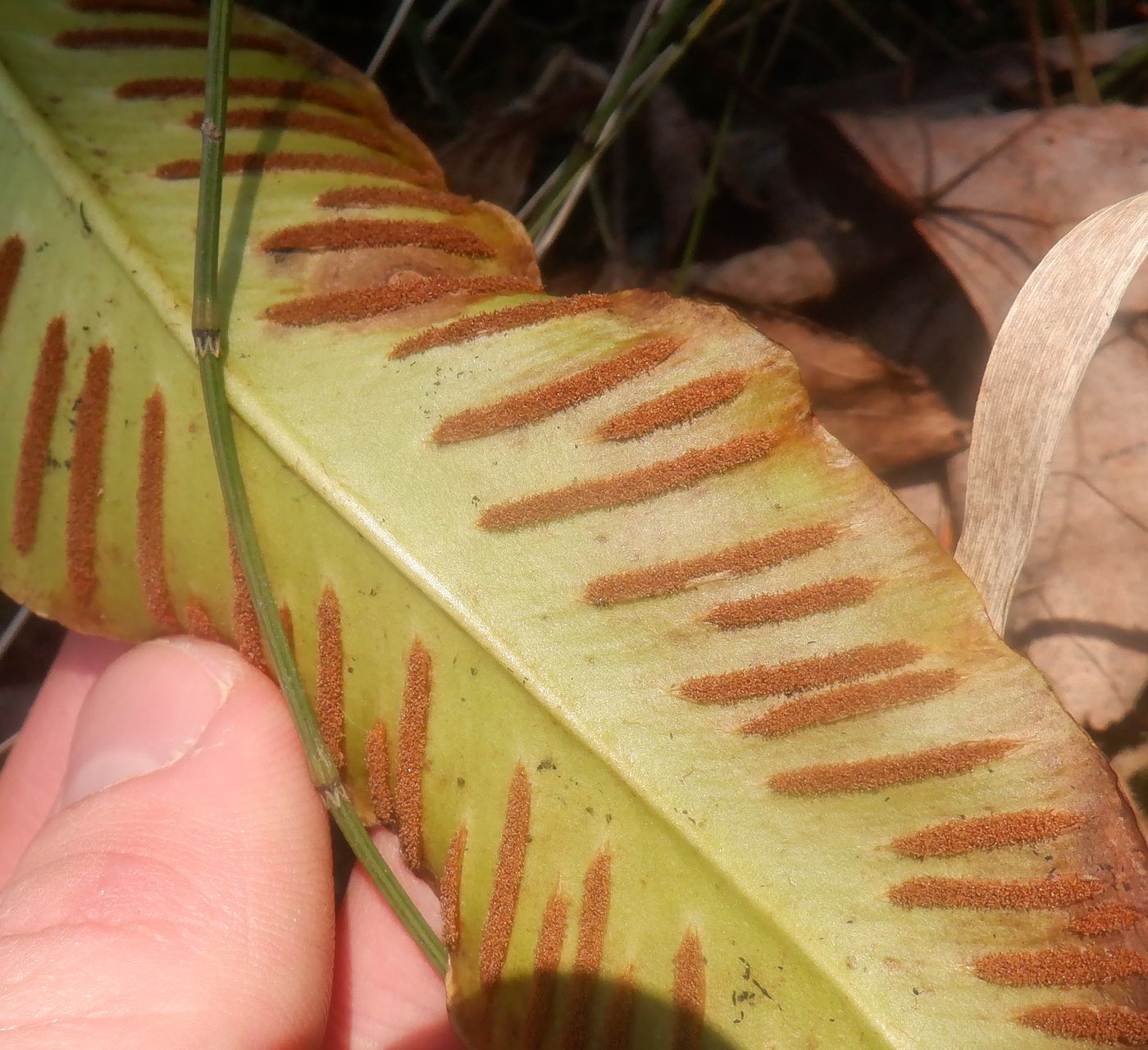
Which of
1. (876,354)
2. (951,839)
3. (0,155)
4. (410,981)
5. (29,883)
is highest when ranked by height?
(0,155)

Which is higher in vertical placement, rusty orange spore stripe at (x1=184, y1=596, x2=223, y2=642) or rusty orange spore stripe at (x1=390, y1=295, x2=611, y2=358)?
rusty orange spore stripe at (x1=390, y1=295, x2=611, y2=358)

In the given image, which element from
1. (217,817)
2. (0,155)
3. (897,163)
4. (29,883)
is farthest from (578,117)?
(29,883)

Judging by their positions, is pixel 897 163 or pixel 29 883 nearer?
pixel 29 883

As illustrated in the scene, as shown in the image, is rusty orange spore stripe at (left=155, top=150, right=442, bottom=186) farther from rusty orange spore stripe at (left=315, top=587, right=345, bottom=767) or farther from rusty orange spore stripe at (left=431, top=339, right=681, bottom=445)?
rusty orange spore stripe at (left=315, top=587, right=345, bottom=767)

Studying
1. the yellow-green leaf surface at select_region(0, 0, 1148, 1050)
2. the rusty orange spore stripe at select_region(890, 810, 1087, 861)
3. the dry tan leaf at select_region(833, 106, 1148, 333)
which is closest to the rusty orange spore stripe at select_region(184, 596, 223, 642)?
the yellow-green leaf surface at select_region(0, 0, 1148, 1050)

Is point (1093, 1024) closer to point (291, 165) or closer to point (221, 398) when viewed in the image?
point (221, 398)

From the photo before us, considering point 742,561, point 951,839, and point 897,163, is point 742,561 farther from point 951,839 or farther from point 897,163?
point 897,163
